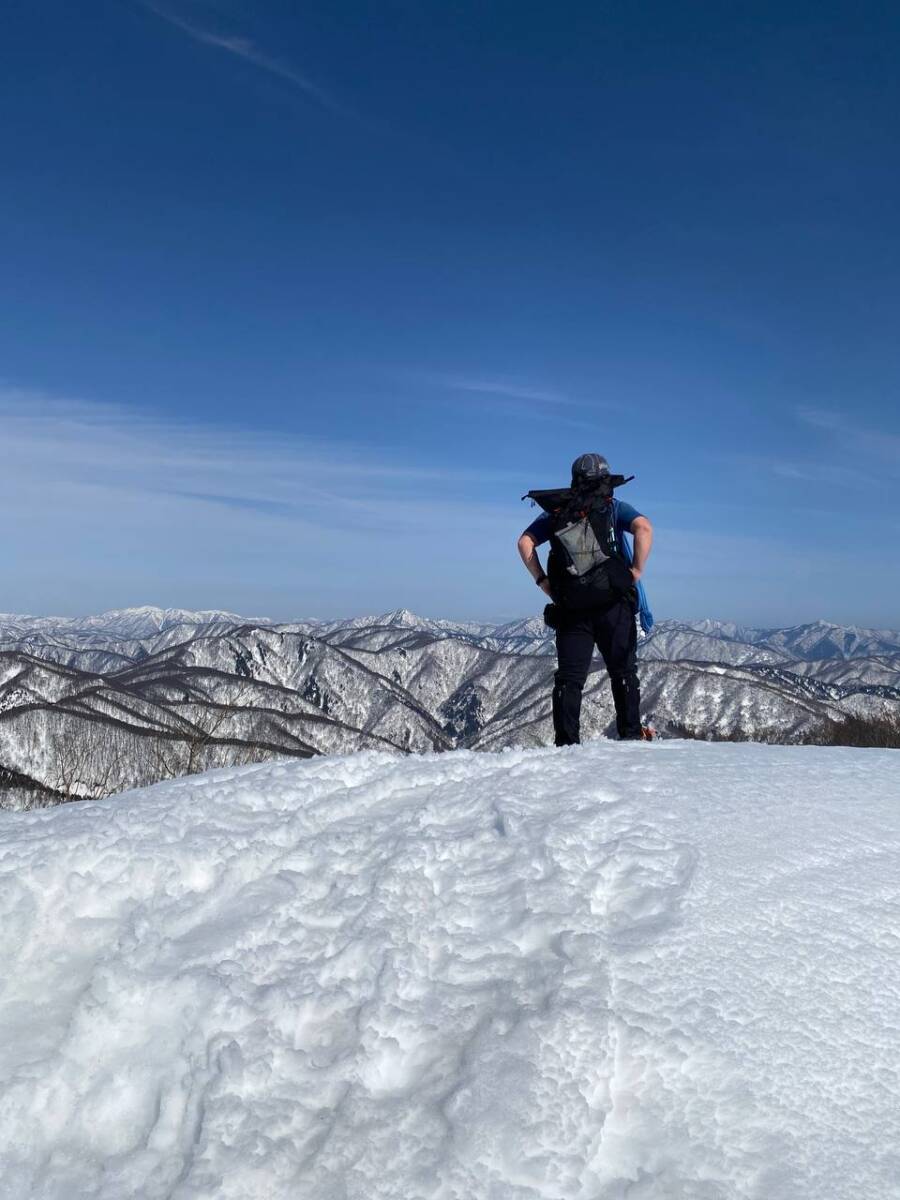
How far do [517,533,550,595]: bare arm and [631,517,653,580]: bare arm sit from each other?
3.12ft

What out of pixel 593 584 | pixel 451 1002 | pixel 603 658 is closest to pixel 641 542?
pixel 593 584

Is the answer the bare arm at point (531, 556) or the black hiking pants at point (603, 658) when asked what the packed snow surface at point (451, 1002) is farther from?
the bare arm at point (531, 556)

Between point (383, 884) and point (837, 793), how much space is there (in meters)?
3.25

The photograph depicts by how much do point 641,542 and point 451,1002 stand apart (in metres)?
5.39

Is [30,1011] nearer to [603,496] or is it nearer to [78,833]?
[78,833]

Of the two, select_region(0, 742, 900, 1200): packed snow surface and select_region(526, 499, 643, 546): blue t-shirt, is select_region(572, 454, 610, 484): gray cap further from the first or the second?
select_region(0, 742, 900, 1200): packed snow surface

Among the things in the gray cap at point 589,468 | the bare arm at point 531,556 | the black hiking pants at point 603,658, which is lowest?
the black hiking pants at point 603,658

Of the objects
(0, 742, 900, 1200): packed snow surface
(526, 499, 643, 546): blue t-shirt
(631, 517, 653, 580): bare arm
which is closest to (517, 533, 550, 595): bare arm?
(526, 499, 643, 546): blue t-shirt

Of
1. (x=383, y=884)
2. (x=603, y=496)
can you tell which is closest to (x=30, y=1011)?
(x=383, y=884)

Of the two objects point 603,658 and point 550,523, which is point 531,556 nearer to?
point 550,523

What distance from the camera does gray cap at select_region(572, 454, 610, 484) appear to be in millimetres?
7727

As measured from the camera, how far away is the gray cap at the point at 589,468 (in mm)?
7727

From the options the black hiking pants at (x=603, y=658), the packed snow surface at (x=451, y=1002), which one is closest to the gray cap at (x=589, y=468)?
the black hiking pants at (x=603, y=658)

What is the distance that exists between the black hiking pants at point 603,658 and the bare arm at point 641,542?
1.21ft
